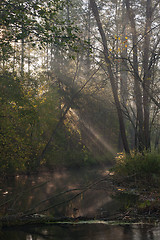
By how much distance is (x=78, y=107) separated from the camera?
2547cm

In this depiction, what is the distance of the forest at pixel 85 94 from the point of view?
12820mm

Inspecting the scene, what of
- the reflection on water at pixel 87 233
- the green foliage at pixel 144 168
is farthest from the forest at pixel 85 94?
the reflection on water at pixel 87 233

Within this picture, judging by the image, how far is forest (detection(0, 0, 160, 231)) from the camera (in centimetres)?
1282

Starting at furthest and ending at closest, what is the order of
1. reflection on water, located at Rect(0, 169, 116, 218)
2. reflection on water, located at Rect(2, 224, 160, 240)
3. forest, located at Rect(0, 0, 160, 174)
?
forest, located at Rect(0, 0, 160, 174)
reflection on water, located at Rect(0, 169, 116, 218)
reflection on water, located at Rect(2, 224, 160, 240)

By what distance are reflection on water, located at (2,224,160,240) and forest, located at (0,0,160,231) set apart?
3.64 meters

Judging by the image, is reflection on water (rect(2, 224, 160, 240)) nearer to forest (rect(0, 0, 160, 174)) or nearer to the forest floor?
the forest floor

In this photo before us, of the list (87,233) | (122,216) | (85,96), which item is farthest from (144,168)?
(85,96)

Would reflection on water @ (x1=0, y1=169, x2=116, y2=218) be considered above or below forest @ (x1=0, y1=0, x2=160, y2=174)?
below

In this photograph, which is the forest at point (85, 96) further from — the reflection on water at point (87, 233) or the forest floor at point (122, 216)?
the reflection on water at point (87, 233)

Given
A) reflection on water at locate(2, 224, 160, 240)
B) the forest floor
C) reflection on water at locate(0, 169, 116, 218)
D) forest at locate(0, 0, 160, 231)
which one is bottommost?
reflection on water at locate(2, 224, 160, 240)

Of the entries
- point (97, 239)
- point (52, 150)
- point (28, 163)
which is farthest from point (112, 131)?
point (97, 239)

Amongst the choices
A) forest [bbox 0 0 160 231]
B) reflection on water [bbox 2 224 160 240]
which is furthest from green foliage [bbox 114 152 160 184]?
reflection on water [bbox 2 224 160 240]

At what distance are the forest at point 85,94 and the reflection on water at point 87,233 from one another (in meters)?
3.64

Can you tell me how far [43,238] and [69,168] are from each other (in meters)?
18.0
